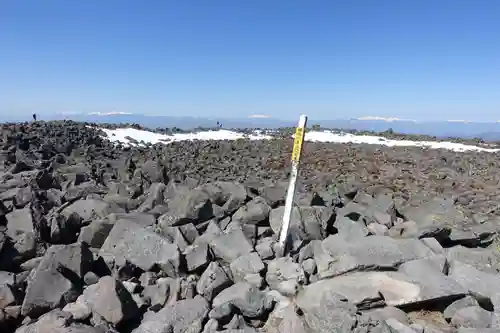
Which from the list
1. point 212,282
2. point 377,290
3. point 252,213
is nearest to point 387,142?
point 252,213

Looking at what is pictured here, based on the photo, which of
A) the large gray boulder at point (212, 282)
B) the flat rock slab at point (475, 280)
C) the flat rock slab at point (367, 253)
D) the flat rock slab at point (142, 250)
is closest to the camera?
the flat rock slab at point (475, 280)

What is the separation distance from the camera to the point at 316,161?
47.1ft

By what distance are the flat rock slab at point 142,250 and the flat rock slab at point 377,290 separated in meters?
1.51

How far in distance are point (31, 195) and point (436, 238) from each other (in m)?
6.34

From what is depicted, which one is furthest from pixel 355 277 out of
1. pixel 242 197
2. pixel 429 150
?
pixel 429 150

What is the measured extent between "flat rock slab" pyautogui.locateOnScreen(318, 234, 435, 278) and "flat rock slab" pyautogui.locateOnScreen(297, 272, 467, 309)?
0.11m

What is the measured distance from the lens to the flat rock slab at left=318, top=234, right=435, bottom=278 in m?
4.26

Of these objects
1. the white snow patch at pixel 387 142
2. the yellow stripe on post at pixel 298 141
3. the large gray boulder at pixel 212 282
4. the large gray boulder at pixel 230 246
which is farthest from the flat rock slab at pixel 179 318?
the white snow patch at pixel 387 142

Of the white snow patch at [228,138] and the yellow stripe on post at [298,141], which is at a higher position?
the yellow stripe on post at [298,141]

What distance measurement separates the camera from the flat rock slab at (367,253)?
14.0 ft

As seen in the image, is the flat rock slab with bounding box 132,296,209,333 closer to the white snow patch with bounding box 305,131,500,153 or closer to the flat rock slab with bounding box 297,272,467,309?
the flat rock slab with bounding box 297,272,467,309

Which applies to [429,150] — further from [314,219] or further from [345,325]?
[345,325]

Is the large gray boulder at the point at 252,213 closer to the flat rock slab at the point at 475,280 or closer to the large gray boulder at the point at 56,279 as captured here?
the large gray boulder at the point at 56,279

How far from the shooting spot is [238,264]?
4.53 m
